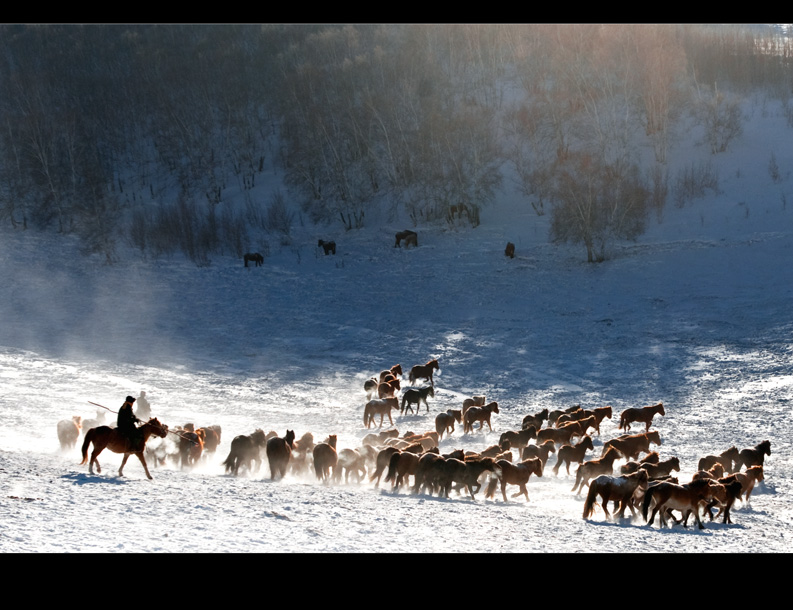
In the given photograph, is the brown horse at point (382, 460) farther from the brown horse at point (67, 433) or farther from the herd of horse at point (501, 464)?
the brown horse at point (67, 433)

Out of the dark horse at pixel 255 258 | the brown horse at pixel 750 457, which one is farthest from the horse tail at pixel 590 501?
the dark horse at pixel 255 258

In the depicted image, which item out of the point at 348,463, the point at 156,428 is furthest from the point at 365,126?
the point at 156,428

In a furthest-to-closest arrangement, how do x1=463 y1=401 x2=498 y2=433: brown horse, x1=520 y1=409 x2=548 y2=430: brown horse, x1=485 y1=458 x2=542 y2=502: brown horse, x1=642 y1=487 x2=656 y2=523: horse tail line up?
x1=463 y1=401 x2=498 y2=433: brown horse, x1=520 y1=409 x2=548 y2=430: brown horse, x1=485 y1=458 x2=542 y2=502: brown horse, x1=642 y1=487 x2=656 y2=523: horse tail

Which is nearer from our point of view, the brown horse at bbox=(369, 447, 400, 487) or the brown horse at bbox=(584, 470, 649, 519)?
the brown horse at bbox=(584, 470, 649, 519)

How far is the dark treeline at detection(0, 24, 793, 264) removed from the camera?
180 feet

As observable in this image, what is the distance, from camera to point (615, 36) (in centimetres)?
6066

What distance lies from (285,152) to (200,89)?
9443 mm

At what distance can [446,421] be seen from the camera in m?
20.4

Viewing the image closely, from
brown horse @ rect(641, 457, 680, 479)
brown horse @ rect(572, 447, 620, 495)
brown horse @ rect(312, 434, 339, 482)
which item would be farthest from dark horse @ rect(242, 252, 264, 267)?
brown horse @ rect(641, 457, 680, 479)

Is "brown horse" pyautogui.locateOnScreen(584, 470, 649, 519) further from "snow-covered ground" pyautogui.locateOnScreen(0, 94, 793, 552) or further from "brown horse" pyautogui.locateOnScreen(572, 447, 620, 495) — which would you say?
"brown horse" pyautogui.locateOnScreen(572, 447, 620, 495)

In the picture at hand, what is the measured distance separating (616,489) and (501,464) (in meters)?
2.27

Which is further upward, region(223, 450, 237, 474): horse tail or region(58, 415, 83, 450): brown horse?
region(58, 415, 83, 450): brown horse

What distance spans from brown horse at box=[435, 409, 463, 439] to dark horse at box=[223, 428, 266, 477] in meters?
5.55

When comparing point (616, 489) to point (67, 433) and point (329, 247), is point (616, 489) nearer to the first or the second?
point (67, 433)
